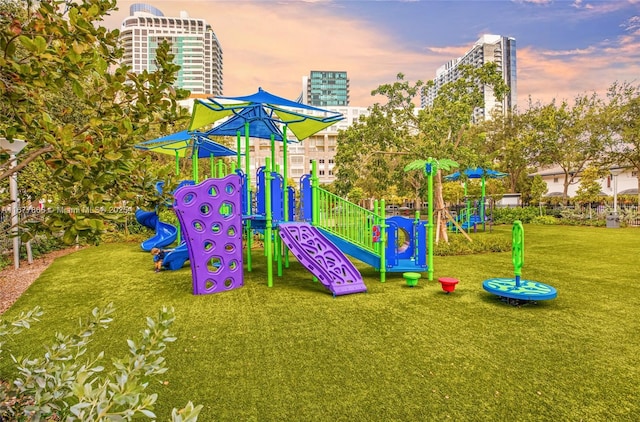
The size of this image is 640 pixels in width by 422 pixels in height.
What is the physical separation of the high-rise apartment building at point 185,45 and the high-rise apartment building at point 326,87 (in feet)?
121

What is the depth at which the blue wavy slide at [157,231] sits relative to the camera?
1223 centimetres

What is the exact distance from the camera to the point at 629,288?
6840mm

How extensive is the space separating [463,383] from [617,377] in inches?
60.7

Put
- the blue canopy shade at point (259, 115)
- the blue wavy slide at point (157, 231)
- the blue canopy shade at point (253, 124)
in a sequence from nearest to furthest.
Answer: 1. the blue canopy shade at point (259, 115)
2. the blue canopy shade at point (253, 124)
3. the blue wavy slide at point (157, 231)

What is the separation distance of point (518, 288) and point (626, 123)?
76.3ft

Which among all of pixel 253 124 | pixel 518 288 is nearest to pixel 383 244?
pixel 518 288

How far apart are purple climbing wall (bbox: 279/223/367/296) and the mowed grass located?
0.30 m

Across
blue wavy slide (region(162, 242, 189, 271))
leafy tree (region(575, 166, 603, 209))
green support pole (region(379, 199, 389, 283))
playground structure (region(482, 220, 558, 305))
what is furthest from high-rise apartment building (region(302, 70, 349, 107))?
playground structure (region(482, 220, 558, 305))

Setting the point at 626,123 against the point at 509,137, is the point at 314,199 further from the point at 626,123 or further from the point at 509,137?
the point at 509,137

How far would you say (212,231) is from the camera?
7.15 m

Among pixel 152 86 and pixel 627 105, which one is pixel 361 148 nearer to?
pixel 152 86

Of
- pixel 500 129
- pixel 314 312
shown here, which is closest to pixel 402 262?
pixel 314 312

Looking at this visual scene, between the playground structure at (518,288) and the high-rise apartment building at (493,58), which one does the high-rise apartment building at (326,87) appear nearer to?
the high-rise apartment building at (493,58)

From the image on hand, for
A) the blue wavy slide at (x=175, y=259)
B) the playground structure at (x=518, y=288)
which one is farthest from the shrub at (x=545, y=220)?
the blue wavy slide at (x=175, y=259)
